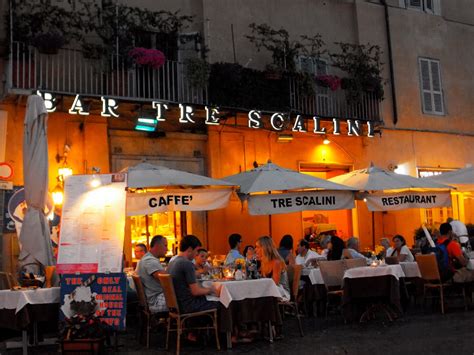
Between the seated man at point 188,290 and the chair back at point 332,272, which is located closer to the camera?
the seated man at point 188,290

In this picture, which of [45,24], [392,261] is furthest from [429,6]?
[45,24]

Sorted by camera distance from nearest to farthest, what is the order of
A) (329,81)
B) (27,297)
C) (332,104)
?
(27,297) → (329,81) → (332,104)

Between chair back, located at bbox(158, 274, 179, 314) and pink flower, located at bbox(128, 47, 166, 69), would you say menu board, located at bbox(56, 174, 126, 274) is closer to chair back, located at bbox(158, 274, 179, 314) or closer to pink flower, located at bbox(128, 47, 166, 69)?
chair back, located at bbox(158, 274, 179, 314)

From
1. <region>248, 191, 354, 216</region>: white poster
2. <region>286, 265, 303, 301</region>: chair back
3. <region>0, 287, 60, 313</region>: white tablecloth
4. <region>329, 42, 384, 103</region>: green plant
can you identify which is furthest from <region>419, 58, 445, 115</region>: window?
<region>0, 287, 60, 313</region>: white tablecloth

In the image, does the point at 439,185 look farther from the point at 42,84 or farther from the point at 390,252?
the point at 42,84

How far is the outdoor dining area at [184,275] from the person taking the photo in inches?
334

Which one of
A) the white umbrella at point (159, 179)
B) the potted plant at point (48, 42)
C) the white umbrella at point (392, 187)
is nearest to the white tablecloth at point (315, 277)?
the white umbrella at point (159, 179)

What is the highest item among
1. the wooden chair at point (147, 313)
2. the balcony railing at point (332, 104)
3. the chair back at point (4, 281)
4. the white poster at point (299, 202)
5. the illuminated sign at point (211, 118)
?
the balcony railing at point (332, 104)

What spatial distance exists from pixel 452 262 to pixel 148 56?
739 cm

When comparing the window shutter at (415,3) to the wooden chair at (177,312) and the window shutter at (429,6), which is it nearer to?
the window shutter at (429,6)

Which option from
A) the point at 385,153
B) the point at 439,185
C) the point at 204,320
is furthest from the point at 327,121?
the point at 204,320

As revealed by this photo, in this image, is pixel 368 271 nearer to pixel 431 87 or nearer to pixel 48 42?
pixel 48 42

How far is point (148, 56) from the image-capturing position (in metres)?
14.3

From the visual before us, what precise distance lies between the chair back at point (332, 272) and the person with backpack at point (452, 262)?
1686 millimetres
